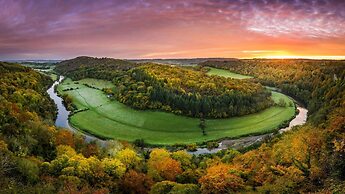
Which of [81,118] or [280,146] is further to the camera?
[81,118]

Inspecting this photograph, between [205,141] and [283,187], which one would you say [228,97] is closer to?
[205,141]

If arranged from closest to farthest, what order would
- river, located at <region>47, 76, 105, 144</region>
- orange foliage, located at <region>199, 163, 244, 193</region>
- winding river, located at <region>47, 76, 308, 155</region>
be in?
orange foliage, located at <region>199, 163, 244, 193</region> < winding river, located at <region>47, 76, 308, 155</region> < river, located at <region>47, 76, 105, 144</region>

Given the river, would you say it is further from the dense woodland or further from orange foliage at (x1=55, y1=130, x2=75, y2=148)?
the dense woodland

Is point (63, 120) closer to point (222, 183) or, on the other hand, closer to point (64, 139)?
point (64, 139)

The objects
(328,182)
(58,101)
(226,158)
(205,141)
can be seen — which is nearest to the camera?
(328,182)

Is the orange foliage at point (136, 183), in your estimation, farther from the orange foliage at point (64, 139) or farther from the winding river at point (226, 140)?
the winding river at point (226, 140)

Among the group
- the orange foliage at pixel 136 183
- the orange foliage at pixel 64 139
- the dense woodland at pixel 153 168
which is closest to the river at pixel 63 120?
the orange foliage at pixel 64 139

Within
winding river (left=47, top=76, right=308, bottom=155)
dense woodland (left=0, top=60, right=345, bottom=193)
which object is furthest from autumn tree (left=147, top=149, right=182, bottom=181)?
winding river (left=47, top=76, right=308, bottom=155)

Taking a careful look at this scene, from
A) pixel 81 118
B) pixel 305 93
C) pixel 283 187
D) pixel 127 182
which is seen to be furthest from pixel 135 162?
pixel 305 93
